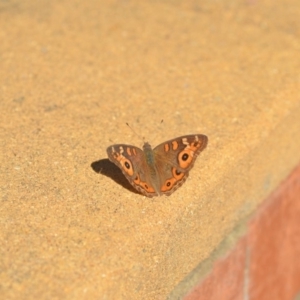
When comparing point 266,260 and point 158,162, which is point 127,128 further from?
point 266,260

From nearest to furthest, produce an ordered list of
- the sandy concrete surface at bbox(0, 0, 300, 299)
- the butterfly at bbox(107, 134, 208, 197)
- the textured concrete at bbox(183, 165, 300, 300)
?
the sandy concrete surface at bbox(0, 0, 300, 299) → the butterfly at bbox(107, 134, 208, 197) → the textured concrete at bbox(183, 165, 300, 300)

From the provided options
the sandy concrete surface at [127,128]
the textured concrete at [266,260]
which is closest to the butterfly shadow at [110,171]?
the sandy concrete surface at [127,128]

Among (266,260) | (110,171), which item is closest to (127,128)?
(110,171)

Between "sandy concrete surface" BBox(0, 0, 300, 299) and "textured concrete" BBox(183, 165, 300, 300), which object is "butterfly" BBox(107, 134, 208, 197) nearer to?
"sandy concrete surface" BBox(0, 0, 300, 299)

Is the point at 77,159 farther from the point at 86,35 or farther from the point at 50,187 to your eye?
the point at 86,35

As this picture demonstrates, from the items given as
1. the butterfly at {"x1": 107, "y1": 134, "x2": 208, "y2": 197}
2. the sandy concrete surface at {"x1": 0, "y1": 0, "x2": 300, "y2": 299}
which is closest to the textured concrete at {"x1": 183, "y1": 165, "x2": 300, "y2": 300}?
the sandy concrete surface at {"x1": 0, "y1": 0, "x2": 300, "y2": 299}

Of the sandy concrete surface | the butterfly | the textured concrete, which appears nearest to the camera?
the sandy concrete surface

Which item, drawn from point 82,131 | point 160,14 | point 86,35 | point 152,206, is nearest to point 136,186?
point 152,206

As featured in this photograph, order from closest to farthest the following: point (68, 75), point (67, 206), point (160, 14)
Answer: point (67, 206) < point (68, 75) < point (160, 14)
